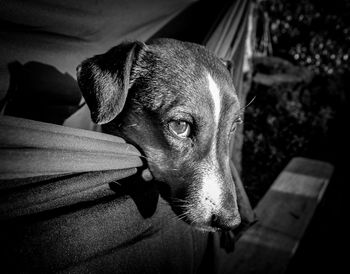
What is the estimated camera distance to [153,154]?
6.04 feet

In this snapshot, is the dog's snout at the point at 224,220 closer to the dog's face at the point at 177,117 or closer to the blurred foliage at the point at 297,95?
the dog's face at the point at 177,117

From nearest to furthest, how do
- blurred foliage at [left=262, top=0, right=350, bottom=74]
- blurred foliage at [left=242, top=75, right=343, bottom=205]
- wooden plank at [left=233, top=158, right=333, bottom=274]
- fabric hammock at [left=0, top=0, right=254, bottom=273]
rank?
fabric hammock at [left=0, top=0, right=254, bottom=273] < wooden plank at [left=233, top=158, right=333, bottom=274] < blurred foliage at [left=242, top=75, right=343, bottom=205] < blurred foliage at [left=262, top=0, right=350, bottom=74]

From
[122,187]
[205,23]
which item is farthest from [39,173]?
[205,23]

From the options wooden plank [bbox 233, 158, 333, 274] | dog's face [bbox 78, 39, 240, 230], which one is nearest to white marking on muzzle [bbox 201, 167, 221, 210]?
dog's face [bbox 78, 39, 240, 230]

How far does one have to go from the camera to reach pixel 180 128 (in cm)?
189

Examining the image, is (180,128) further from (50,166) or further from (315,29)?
(315,29)

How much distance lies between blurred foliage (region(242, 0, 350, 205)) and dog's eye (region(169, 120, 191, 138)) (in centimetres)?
256

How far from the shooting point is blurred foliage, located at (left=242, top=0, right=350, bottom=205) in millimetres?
6227

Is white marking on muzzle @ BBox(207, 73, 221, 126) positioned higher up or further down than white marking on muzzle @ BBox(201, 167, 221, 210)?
higher up

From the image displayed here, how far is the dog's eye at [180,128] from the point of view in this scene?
6.14 ft

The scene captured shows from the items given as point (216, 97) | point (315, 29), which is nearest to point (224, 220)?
point (216, 97)

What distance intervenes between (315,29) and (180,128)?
10420mm

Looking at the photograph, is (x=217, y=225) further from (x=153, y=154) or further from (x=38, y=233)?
(x=38, y=233)

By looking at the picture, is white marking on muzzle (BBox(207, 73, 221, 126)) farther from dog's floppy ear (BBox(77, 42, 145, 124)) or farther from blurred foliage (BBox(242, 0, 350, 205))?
blurred foliage (BBox(242, 0, 350, 205))
